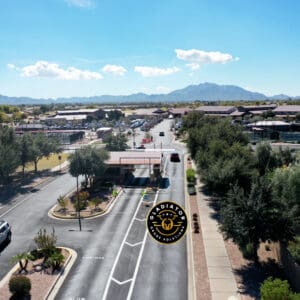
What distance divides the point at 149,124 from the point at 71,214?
4138 inches

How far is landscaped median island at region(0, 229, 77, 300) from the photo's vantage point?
22.2 meters

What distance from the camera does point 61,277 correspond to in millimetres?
24922

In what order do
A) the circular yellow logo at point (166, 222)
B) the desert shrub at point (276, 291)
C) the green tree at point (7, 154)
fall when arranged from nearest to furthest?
the circular yellow logo at point (166, 222) → the desert shrub at point (276, 291) → the green tree at point (7, 154)

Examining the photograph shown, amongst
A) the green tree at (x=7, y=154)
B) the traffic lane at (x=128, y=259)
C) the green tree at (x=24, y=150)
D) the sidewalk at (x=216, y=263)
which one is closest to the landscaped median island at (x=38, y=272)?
the traffic lane at (x=128, y=259)

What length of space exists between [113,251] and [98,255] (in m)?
1.30

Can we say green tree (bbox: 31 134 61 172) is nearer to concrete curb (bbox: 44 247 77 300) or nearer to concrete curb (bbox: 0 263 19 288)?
concrete curb (bbox: 44 247 77 300)

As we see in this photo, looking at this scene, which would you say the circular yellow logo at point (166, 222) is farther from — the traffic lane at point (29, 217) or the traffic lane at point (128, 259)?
the traffic lane at point (29, 217)

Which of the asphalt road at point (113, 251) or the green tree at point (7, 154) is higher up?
the green tree at point (7, 154)

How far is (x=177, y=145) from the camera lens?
92438 millimetres

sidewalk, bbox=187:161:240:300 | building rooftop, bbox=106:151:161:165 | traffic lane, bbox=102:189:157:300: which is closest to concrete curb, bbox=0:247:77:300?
traffic lane, bbox=102:189:157:300

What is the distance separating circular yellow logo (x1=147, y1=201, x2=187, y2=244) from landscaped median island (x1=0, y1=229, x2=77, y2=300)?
10.7 m

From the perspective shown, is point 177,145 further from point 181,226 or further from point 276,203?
point 181,226

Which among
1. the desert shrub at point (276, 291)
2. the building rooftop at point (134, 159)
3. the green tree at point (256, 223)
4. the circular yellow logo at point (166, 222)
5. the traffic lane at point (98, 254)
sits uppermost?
the circular yellow logo at point (166, 222)

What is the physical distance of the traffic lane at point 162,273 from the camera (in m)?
22.7
